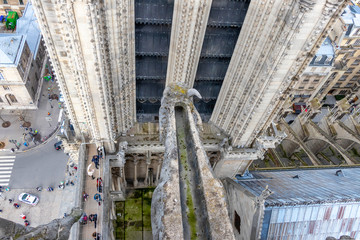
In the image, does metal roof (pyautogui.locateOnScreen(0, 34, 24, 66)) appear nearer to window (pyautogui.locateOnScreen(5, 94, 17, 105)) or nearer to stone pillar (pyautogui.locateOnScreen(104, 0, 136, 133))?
window (pyautogui.locateOnScreen(5, 94, 17, 105))

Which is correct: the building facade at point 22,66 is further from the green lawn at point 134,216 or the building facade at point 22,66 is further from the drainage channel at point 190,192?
the drainage channel at point 190,192

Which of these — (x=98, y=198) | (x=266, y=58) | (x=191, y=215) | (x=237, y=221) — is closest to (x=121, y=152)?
(x=98, y=198)

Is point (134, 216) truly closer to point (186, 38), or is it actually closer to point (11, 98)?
point (186, 38)

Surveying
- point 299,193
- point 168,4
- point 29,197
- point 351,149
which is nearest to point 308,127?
point 351,149

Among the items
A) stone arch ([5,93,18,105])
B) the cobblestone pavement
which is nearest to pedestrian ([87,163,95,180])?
the cobblestone pavement

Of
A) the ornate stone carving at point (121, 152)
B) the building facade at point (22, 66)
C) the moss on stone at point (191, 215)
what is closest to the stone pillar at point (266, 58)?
the ornate stone carving at point (121, 152)

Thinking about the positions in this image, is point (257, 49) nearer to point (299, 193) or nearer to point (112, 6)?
point (112, 6)
